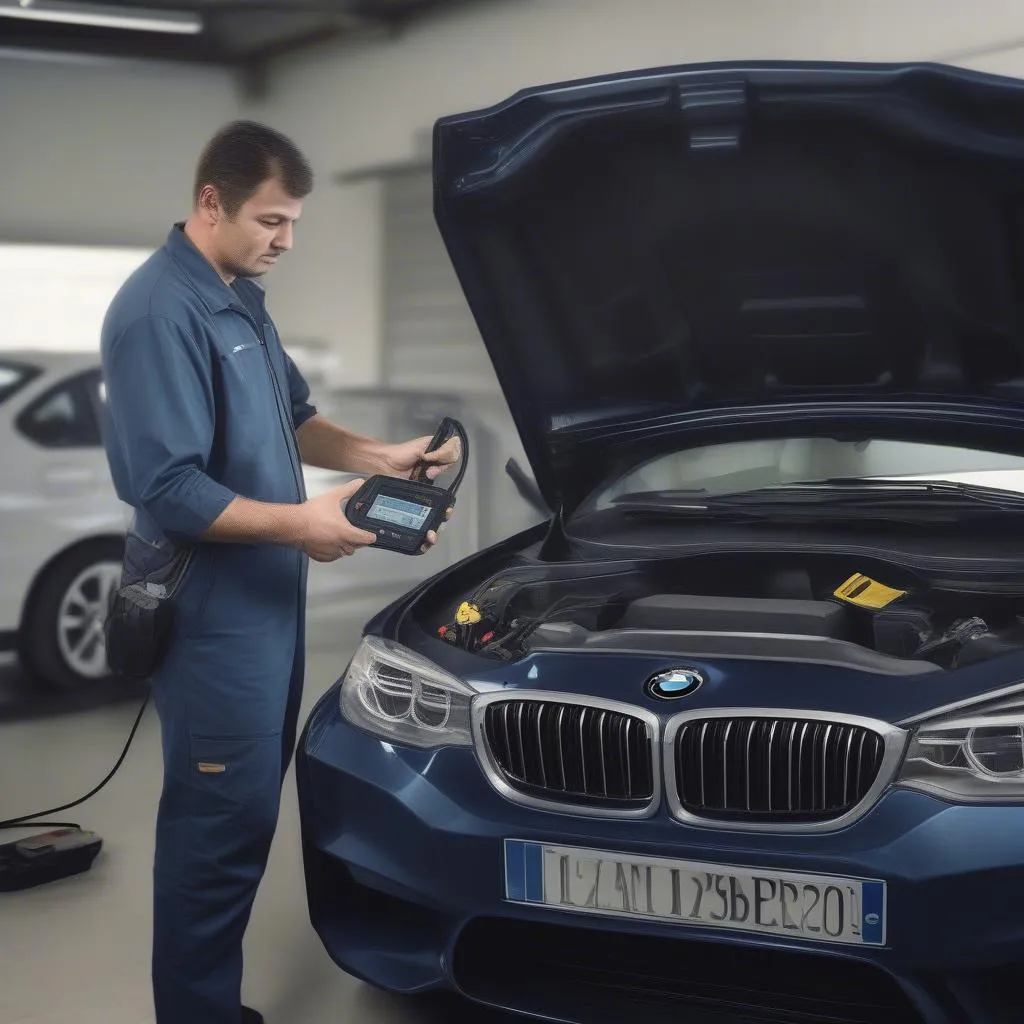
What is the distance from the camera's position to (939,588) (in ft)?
7.24

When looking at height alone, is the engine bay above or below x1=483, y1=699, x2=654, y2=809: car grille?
above

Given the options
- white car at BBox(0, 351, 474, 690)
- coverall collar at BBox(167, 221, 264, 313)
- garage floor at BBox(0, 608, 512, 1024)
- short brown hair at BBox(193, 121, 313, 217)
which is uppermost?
short brown hair at BBox(193, 121, 313, 217)

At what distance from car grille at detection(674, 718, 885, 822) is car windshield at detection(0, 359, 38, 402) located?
355 centimetres

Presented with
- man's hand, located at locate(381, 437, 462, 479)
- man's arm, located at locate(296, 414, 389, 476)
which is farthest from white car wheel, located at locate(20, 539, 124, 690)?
man's hand, located at locate(381, 437, 462, 479)

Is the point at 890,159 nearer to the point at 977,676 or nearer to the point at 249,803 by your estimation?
the point at 977,676

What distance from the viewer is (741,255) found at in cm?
Result: 242

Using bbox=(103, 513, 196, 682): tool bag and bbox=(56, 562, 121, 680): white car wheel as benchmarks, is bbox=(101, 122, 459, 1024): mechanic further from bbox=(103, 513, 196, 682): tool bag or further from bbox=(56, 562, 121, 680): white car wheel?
bbox=(56, 562, 121, 680): white car wheel

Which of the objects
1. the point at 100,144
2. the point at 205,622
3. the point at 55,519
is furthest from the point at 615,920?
the point at 100,144

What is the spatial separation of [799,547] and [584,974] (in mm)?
829

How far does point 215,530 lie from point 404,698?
0.40 metres

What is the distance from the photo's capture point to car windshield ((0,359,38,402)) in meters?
4.65

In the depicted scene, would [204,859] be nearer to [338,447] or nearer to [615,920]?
[615,920]

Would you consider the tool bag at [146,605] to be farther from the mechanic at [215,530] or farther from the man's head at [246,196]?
the man's head at [246,196]

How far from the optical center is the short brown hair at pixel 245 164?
214cm
